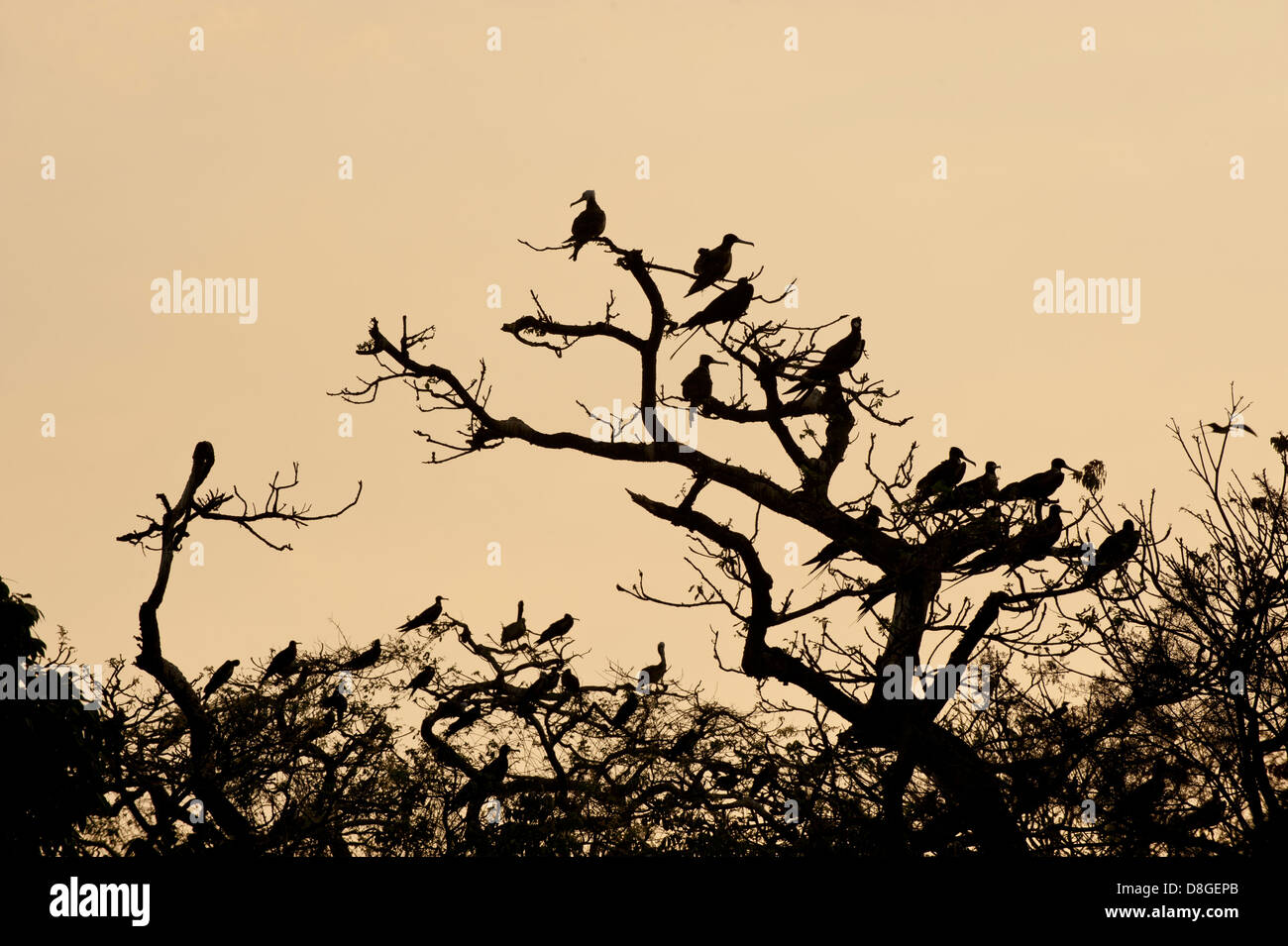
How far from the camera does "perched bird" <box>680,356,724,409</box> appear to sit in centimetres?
1141

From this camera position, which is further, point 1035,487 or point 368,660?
point 368,660

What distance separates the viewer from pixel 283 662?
510 inches

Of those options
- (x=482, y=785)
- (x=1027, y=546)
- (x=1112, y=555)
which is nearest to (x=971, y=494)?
(x=1027, y=546)

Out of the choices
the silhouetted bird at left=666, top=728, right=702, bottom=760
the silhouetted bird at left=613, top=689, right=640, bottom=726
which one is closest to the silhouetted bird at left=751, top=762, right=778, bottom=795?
Result: the silhouetted bird at left=666, top=728, right=702, bottom=760

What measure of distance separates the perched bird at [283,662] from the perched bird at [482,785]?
7.13ft

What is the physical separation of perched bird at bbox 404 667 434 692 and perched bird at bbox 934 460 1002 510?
523 cm

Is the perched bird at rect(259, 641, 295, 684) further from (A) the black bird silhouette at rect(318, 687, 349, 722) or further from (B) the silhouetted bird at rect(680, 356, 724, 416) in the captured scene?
(B) the silhouetted bird at rect(680, 356, 724, 416)

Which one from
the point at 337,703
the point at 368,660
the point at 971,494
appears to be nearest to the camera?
the point at 971,494

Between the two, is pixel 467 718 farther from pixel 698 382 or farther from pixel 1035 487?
pixel 1035 487

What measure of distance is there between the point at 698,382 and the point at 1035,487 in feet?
10.1
